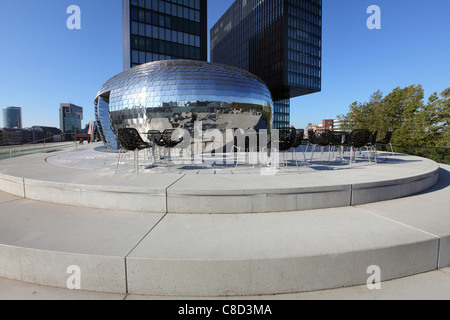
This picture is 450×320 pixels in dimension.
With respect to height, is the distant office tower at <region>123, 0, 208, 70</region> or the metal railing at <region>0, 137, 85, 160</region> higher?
the distant office tower at <region>123, 0, 208, 70</region>

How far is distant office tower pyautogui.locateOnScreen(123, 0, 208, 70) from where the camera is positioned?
110 feet

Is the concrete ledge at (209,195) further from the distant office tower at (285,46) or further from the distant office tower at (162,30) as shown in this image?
the distant office tower at (285,46)

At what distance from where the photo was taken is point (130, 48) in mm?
33094

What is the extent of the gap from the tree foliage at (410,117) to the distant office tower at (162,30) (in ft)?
93.9

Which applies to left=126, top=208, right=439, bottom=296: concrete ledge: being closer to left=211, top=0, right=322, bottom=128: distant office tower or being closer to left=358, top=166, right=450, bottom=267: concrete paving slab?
left=358, top=166, right=450, bottom=267: concrete paving slab

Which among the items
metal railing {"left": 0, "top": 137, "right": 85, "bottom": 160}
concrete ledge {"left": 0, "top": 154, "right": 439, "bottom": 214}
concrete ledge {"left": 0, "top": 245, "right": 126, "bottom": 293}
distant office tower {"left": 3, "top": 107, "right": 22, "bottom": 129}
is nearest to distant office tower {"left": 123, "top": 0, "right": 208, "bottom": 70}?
metal railing {"left": 0, "top": 137, "right": 85, "bottom": 160}

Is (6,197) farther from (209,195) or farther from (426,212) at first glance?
(426,212)

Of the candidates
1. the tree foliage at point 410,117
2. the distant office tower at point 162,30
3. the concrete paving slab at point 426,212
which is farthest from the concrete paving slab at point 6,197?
the distant office tower at point 162,30

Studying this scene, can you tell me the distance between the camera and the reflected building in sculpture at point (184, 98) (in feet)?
34.4

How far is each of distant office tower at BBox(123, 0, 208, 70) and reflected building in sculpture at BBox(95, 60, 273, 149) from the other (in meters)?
25.7

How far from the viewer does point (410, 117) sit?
24.1 metres

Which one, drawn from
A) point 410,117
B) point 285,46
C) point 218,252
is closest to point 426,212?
point 218,252

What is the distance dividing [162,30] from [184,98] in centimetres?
3186

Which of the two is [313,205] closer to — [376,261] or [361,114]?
[376,261]
